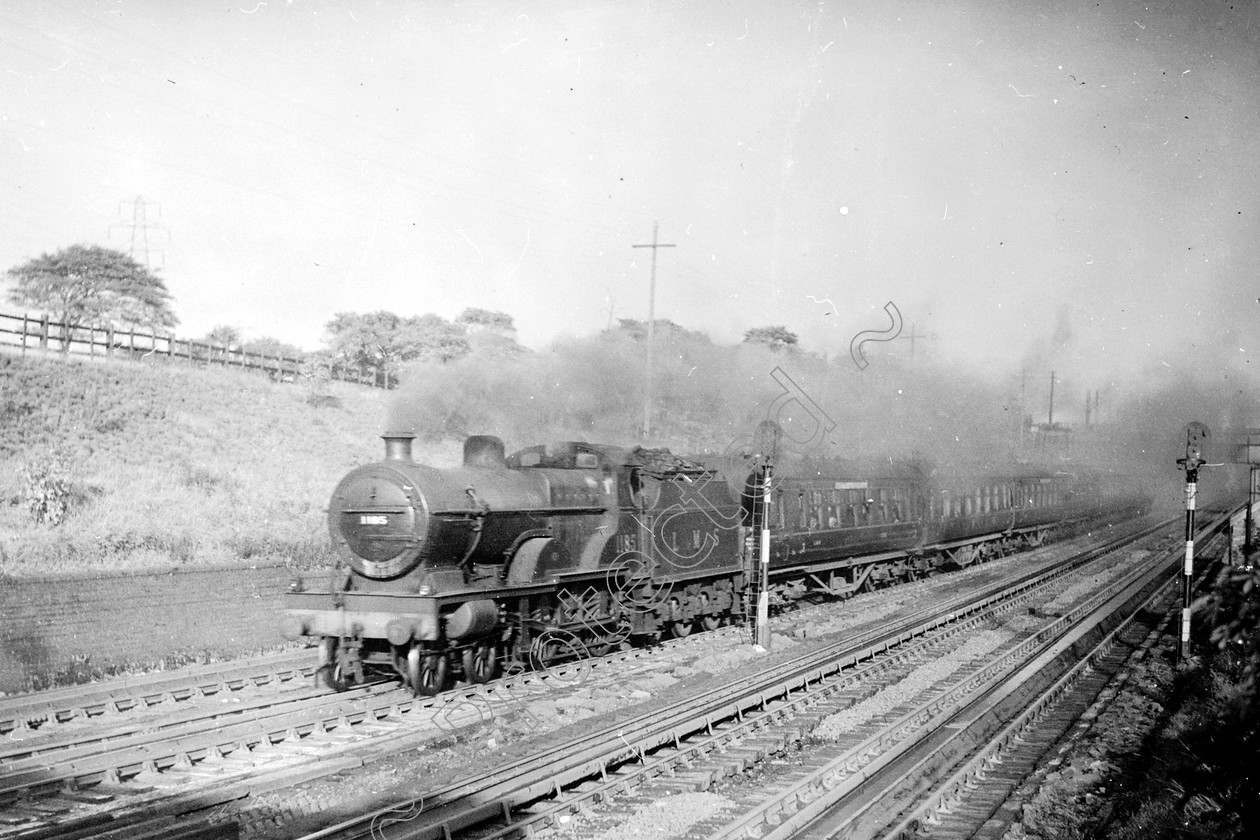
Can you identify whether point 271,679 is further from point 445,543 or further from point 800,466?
point 800,466

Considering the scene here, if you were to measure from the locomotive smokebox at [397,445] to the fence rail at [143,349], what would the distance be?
A: 20589mm

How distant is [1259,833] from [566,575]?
26.1 feet

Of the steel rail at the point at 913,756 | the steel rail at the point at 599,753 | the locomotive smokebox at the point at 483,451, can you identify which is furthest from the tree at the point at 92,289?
the steel rail at the point at 913,756

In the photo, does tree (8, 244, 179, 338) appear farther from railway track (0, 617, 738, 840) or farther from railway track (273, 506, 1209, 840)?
railway track (273, 506, 1209, 840)

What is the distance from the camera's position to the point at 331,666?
37.9ft

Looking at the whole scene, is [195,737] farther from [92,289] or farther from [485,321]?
[485,321]

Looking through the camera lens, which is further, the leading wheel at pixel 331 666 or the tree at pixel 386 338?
the tree at pixel 386 338

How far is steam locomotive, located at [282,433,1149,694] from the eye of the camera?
1101cm

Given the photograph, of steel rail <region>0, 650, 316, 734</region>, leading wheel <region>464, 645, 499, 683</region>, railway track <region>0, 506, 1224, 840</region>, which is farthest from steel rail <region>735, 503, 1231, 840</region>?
steel rail <region>0, 650, 316, 734</region>

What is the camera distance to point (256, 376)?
3384cm

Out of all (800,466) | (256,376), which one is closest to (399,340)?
(256,376)

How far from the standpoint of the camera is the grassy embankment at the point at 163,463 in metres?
19.2

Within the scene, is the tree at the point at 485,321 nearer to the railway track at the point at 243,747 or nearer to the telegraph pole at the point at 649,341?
the telegraph pole at the point at 649,341

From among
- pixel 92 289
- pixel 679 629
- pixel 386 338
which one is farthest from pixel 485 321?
pixel 679 629
